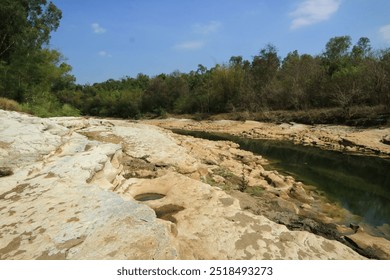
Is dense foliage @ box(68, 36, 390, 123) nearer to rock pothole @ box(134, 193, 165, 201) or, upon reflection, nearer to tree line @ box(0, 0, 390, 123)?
tree line @ box(0, 0, 390, 123)

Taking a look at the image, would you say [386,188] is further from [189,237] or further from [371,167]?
[189,237]

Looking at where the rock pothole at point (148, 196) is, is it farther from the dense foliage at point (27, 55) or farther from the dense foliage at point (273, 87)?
the dense foliage at point (273, 87)

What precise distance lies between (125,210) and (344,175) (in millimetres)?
8756

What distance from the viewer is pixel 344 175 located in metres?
9.47

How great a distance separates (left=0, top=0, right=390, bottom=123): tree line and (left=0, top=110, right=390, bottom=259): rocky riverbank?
450 inches

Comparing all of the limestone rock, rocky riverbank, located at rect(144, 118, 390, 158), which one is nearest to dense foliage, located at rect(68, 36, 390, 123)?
rocky riverbank, located at rect(144, 118, 390, 158)

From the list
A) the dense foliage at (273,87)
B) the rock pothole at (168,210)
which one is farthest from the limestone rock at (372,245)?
the dense foliage at (273,87)

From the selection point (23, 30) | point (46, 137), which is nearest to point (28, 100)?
point (23, 30)

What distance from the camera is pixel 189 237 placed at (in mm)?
3365

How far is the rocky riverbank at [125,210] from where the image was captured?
282 centimetres

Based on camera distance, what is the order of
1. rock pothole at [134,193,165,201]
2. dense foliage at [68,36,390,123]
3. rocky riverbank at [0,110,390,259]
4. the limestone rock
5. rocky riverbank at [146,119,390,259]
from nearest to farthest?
rocky riverbank at [0,110,390,259]
the limestone rock
rocky riverbank at [146,119,390,259]
rock pothole at [134,193,165,201]
dense foliage at [68,36,390,123]

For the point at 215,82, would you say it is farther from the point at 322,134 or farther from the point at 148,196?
the point at 148,196

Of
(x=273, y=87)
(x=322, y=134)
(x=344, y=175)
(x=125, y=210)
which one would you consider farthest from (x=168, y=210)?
(x=273, y=87)

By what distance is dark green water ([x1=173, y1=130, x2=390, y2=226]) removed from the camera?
665 centimetres
